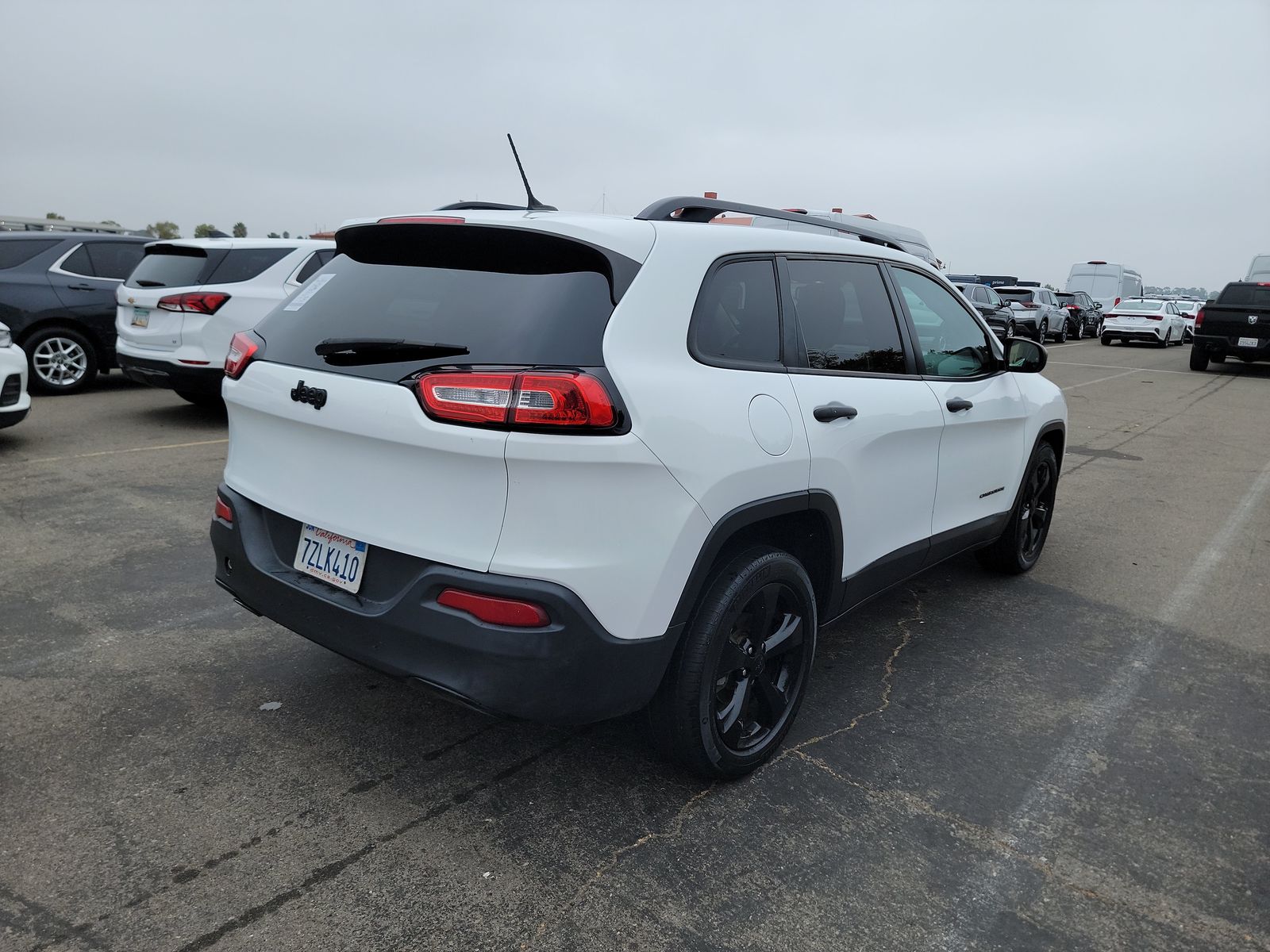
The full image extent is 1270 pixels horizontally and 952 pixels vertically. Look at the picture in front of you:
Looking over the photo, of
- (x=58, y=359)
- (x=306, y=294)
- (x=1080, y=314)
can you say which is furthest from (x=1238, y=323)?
(x=306, y=294)

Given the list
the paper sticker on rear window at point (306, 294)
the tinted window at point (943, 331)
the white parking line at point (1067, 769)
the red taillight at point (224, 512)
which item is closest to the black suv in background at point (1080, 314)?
the white parking line at point (1067, 769)

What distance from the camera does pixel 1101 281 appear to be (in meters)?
45.7

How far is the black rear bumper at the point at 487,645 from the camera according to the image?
245cm

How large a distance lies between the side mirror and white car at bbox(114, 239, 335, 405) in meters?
6.46

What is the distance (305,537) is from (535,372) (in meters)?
0.97

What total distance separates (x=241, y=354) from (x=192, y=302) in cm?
597

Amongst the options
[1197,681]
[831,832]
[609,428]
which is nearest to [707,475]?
[609,428]

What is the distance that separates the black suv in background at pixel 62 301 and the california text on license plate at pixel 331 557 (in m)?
8.92

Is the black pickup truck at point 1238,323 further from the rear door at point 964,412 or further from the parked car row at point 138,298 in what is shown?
the parked car row at point 138,298

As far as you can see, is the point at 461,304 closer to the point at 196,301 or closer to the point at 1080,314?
the point at 196,301

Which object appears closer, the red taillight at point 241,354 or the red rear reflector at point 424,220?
the red rear reflector at point 424,220

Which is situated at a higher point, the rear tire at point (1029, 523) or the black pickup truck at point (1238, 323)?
the black pickup truck at point (1238, 323)

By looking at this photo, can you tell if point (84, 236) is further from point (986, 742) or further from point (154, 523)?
point (986, 742)

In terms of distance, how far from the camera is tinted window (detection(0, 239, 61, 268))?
1005 centimetres
